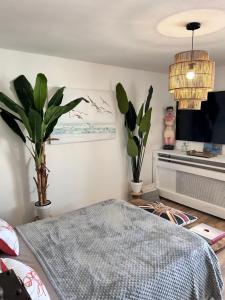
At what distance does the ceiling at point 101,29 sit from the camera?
1.58 meters

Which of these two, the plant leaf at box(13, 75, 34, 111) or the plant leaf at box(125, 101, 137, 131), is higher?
the plant leaf at box(13, 75, 34, 111)

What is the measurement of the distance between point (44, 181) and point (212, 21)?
2181 millimetres

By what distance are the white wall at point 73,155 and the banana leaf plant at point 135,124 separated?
0.17 m

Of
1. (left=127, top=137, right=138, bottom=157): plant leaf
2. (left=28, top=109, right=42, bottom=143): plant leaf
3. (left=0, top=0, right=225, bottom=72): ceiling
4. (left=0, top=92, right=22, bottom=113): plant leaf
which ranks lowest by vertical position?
(left=127, top=137, right=138, bottom=157): plant leaf

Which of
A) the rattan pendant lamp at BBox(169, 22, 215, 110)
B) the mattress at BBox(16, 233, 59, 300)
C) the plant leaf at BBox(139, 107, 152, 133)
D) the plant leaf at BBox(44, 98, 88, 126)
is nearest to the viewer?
the mattress at BBox(16, 233, 59, 300)

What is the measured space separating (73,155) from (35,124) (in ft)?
2.82

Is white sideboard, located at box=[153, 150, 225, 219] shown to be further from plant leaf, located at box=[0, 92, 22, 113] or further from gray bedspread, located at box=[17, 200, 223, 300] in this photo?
plant leaf, located at box=[0, 92, 22, 113]

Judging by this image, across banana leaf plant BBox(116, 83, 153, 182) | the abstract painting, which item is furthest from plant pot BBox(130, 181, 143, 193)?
the abstract painting

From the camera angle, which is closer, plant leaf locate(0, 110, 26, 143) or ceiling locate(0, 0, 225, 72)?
ceiling locate(0, 0, 225, 72)

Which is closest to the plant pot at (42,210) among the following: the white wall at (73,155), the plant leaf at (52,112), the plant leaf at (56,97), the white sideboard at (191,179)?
the white wall at (73,155)

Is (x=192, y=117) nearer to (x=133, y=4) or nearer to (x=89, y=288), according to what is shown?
(x=133, y=4)

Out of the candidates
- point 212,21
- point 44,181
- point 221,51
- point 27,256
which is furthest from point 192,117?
point 27,256

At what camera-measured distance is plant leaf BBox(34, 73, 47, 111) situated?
2401 millimetres

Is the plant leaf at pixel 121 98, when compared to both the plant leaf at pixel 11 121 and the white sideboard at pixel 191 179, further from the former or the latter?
the plant leaf at pixel 11 121
